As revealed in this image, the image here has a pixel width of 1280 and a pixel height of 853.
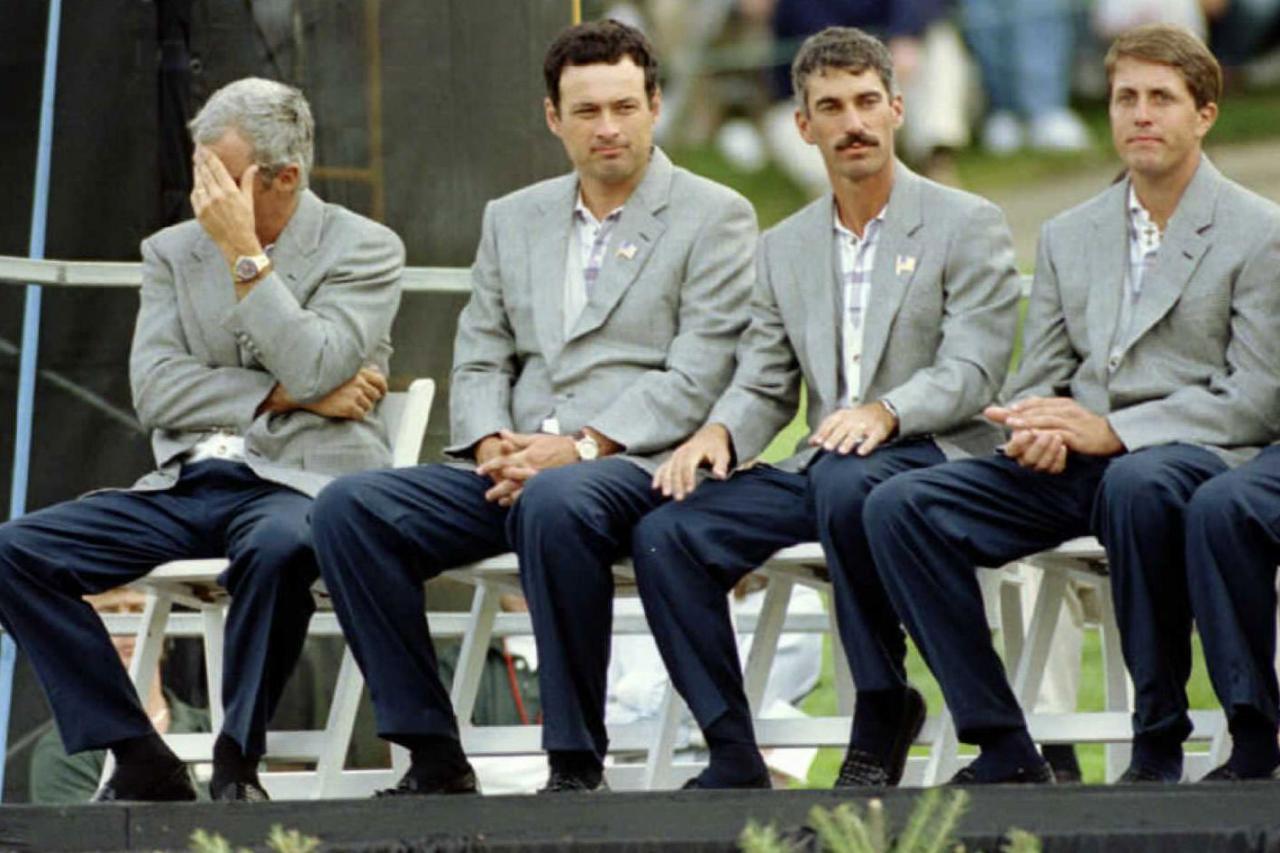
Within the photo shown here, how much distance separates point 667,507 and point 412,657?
59 centimetres

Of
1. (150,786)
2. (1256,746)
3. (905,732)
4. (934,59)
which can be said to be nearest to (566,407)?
(905,732)

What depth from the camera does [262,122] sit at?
243 inches

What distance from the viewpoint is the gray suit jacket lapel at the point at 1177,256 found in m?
5.62

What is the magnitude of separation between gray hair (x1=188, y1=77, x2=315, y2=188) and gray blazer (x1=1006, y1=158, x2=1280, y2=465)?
165cm

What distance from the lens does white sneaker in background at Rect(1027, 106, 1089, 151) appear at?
7.93m

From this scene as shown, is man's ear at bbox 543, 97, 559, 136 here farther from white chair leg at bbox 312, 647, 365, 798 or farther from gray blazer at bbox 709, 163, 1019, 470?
white chair leg at bbox 312, 647, 365, 798

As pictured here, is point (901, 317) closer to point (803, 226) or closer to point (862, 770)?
point (803, 226)

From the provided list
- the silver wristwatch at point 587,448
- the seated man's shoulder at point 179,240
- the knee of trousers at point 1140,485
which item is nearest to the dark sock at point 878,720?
the knee of trousers at point 1140,485

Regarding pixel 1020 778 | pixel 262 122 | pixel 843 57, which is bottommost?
pixel 1020 778

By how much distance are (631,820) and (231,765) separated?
1.04 m

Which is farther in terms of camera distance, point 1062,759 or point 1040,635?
point 1062,759

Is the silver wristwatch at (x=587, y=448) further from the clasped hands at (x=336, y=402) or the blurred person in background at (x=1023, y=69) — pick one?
the blurred person in background at (x=1023, y=69)

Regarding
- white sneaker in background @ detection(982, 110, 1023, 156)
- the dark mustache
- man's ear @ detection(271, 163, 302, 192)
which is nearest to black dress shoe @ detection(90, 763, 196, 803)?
man's ear @ detection(271, 163, 302, 192)

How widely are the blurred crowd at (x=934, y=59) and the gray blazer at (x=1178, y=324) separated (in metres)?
2.08
